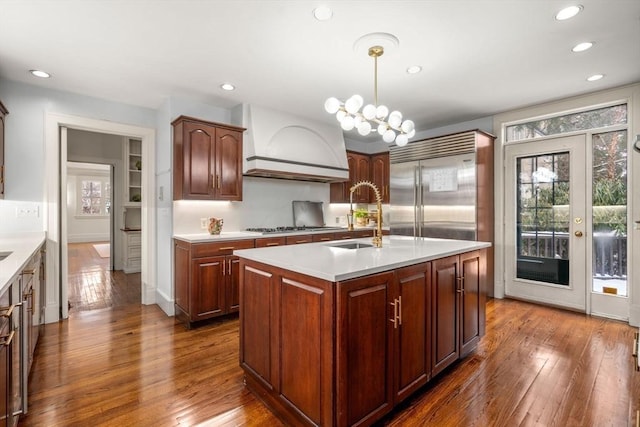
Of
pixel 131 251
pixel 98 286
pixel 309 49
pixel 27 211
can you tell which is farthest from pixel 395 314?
pixel 131 251

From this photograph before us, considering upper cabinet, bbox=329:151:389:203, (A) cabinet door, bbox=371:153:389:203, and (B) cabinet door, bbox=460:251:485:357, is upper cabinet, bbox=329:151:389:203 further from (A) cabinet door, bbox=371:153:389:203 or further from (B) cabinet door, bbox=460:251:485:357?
(B) cabinet door, bbox=460:251:485:357

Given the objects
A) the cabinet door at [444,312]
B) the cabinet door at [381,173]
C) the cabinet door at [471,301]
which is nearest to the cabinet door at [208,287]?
the cabinet door at [444,312]

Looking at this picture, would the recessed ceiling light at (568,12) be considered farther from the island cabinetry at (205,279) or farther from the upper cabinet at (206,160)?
the island cabinetry at (205,279)

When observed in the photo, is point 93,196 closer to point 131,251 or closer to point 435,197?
point 131,251

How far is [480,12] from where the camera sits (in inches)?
82.8

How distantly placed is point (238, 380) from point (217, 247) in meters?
1.47

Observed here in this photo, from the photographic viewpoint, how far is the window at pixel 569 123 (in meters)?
3.51

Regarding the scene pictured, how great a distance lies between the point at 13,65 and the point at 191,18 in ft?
6.54

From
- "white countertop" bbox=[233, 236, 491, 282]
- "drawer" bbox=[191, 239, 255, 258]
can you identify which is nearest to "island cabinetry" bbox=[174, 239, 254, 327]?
"drawer" bbox=[191, 239, 255, 258]

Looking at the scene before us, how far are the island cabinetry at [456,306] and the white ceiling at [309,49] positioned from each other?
5.55 feet

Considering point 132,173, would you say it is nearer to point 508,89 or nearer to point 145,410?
point 145,410

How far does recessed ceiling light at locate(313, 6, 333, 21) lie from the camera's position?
2055 mm

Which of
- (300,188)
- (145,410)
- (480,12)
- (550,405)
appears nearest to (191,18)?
(480,12)

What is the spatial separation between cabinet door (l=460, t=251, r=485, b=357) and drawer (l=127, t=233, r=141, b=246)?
5.76 meters
